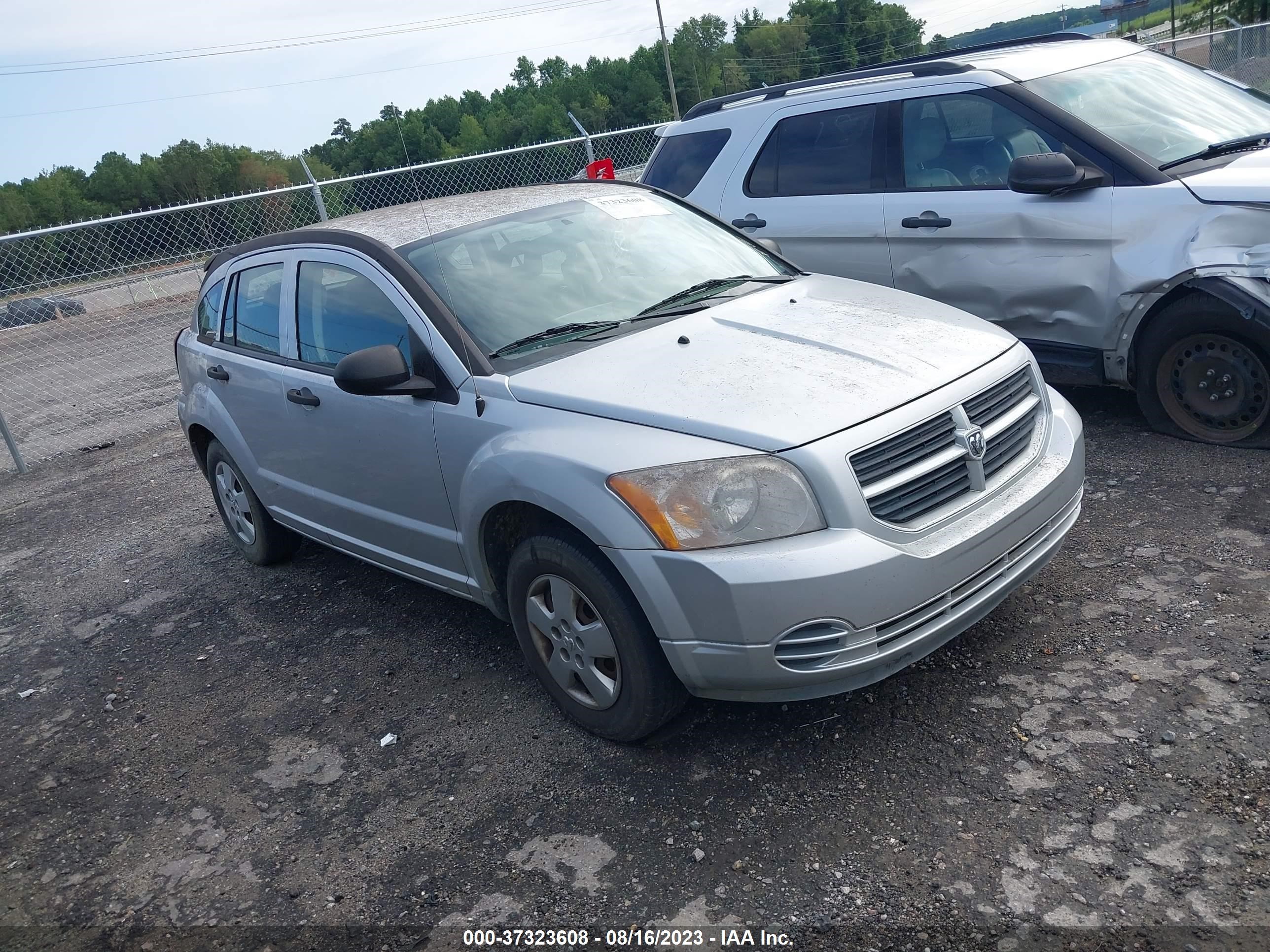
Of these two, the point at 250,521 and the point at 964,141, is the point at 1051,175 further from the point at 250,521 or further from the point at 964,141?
the point at 250,521

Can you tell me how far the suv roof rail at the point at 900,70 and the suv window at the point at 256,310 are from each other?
339 centimetres

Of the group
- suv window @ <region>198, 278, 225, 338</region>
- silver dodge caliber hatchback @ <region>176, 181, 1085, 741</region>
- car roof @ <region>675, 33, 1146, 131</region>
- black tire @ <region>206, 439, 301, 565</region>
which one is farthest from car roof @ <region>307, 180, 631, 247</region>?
car roof @ <region>675, 33, 1146, 131</region>

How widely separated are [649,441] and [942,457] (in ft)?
2.96

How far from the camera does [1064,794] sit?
2.98m

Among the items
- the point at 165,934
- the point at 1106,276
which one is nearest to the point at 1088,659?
the point at 1106,276

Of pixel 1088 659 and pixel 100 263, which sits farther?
pixel 100 263

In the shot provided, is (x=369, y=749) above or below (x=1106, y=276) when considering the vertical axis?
below

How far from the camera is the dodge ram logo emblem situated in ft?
10.9

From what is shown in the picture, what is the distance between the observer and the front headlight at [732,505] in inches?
120

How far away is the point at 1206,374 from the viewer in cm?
507

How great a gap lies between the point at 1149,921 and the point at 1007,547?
1.20m

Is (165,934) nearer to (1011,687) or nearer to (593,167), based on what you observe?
(1011,687)

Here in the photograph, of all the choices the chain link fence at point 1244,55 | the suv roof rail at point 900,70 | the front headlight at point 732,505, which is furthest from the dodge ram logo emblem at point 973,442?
the chain link fence at point 1244,55

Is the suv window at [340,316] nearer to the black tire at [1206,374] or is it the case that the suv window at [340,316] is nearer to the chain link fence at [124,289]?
the black tire at [1206,374]
